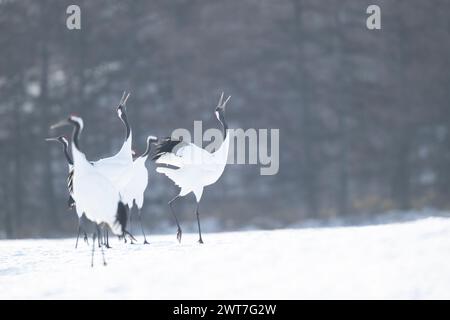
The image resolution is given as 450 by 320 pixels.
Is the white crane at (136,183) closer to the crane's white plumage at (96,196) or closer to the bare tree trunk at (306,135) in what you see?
the crane's white plumage at (96,196)

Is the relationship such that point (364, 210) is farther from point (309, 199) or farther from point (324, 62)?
point (324, 62)

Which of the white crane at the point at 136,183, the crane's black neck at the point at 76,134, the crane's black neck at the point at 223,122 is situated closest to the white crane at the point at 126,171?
the white crane at the point at 136,183

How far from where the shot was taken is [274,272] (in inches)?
317

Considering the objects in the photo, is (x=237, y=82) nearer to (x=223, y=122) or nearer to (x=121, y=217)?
(x=223, y=122)

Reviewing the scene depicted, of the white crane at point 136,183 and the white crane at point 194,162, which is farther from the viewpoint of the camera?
the white crane at point 136,183

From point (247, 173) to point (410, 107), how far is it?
5.27 meters

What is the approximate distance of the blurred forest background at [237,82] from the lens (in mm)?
25219

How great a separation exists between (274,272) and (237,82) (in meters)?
17.8

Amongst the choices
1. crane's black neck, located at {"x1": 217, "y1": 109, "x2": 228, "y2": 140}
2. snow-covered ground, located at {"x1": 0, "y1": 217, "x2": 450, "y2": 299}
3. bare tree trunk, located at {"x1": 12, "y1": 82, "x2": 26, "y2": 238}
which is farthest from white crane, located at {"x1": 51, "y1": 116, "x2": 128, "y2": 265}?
bare tree trunk, located at {"x1": 12, "y1": 82, "x2": 26, "y2": 238}

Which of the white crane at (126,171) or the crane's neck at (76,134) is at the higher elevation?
the crane's neck at (76,134)

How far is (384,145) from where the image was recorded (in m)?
26.2

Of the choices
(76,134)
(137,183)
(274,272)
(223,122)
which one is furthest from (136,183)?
(274,272)

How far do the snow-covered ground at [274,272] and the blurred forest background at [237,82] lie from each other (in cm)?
1509
